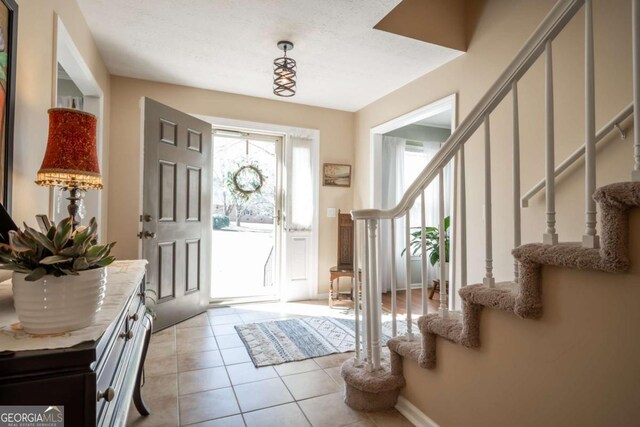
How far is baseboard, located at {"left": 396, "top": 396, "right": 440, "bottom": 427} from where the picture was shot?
1673 mm

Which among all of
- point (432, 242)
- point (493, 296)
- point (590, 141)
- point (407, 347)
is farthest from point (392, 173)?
point (590, 141)

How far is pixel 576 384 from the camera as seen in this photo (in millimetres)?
1079

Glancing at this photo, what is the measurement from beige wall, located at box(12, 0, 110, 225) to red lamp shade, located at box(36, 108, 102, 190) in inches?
7.2

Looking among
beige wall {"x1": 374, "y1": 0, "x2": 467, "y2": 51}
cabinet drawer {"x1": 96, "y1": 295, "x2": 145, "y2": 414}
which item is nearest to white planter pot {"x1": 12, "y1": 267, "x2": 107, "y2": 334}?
cabinet drawer {"x1": 96, "y1": 295, "x2": 145, "y2": 414}

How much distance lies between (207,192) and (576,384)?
346cm

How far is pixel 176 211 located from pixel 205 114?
4.00 ft

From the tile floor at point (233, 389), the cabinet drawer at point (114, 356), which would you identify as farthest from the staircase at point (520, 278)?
the cabinet drawer at point (114, 356)

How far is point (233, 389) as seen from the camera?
6.93 ft

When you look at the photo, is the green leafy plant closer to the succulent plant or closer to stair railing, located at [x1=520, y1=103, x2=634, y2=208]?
stair railing, located at [x1=520, y1=103, x2=634, y2=208]

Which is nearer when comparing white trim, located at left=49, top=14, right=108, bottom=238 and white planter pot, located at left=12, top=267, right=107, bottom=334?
white planter pot, located at left=12, top=267, right=107, bottom=334

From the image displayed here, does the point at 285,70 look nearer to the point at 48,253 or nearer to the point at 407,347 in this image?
the point at 407,347

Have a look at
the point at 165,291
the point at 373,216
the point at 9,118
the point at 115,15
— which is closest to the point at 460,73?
the point at 373,216

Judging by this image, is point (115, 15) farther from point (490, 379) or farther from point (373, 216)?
point (490, 379)

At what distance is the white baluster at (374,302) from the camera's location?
6.07 ft
